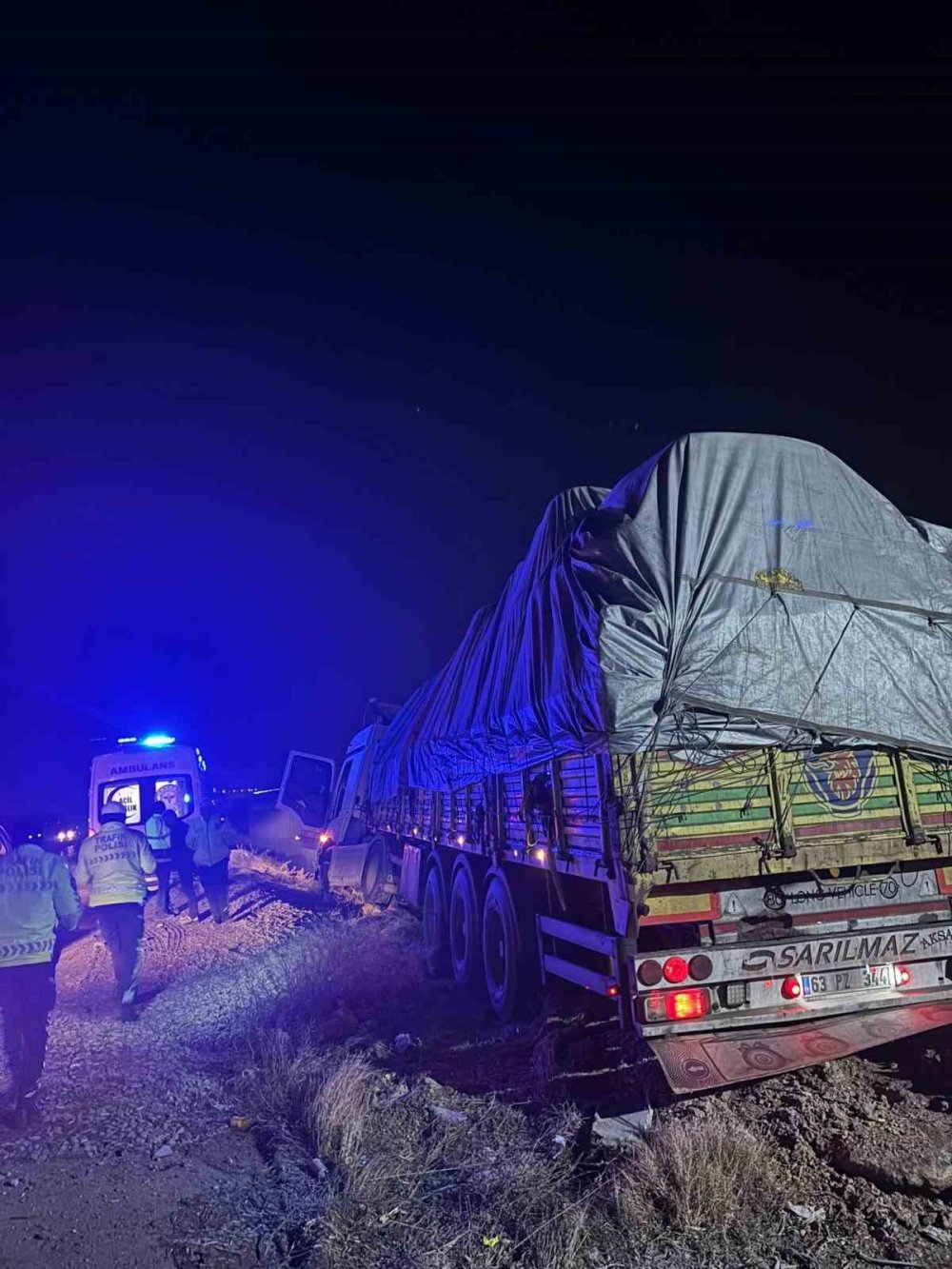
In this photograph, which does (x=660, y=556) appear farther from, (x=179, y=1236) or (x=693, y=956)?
(x=179, y=1236)

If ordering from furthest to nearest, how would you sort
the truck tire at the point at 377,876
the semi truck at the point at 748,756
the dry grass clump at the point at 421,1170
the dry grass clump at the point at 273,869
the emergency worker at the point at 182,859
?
the dry grass clump at the point at 273,869 < the truck tire at the point at 377,876 < the emergency worker at the point at 182,859 < the semi truck at the point at 748,756 < the dry grass clump at the point at 421,1170

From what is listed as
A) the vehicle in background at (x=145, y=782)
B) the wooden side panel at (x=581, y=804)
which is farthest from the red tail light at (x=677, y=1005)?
the vehicle in background at (x=145, y=782)

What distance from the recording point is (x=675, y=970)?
13.7ft

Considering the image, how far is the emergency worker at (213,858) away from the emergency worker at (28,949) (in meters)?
6.19

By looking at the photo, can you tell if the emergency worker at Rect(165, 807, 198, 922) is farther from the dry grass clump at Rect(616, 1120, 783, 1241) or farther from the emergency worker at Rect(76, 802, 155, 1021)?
the dry grass clump at Rect(616, 1120, 783, 1241)

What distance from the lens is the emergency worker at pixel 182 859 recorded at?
1251 centimetres

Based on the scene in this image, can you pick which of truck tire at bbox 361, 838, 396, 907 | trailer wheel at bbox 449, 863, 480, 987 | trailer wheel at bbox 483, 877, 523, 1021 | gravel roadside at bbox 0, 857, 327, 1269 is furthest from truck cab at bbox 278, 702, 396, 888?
trailer wheel at bbox 483, 877, 523, 1021

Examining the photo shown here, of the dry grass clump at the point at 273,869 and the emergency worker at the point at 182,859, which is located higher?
the emergency worker at the point at 182,859

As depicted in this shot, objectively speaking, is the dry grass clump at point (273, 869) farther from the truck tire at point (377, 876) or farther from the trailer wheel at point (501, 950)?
the trailer wheel at point (501, 950)

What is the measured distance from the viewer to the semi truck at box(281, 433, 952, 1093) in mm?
4223

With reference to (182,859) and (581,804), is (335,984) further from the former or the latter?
(182,859)

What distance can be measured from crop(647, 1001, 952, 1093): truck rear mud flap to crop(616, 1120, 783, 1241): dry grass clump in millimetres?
251

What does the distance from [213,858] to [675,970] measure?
942cm

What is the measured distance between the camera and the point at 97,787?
14.4m
